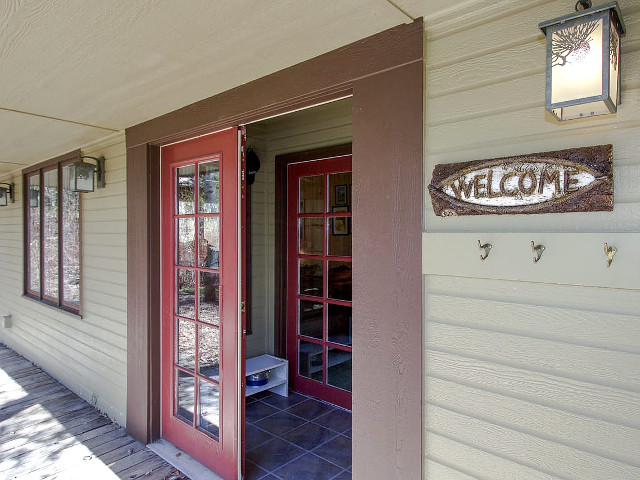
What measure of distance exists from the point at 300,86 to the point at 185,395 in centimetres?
216

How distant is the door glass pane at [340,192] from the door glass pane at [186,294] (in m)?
1.39

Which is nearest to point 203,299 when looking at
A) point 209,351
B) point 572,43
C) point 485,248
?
point 209,351

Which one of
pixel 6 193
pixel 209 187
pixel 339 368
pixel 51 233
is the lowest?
pixel 339 368

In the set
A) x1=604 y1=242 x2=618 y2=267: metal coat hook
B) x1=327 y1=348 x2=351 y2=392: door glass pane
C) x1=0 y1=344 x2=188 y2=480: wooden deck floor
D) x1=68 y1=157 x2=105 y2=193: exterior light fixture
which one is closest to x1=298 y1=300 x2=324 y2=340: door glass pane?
x1=327 y1=348 x2=351 y2=392: door glass pane

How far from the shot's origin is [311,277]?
3.93 meters

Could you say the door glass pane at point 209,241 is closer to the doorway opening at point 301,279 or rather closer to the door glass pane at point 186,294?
the door glass pane at point 186,294

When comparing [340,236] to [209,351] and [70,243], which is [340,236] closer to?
[209,351]

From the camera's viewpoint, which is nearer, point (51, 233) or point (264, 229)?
point (264, 229)

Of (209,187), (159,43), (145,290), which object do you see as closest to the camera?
(159,43)

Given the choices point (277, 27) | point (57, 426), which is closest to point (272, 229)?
point (57, 426)

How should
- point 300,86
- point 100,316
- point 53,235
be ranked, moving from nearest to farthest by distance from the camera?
point 300,86 → point 100,316 → point 53,235

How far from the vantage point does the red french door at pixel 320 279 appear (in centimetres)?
366

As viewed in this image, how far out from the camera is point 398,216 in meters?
1.63

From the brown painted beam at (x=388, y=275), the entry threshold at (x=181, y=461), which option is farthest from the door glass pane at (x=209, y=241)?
the entry threshold at (x=181, y=461)
